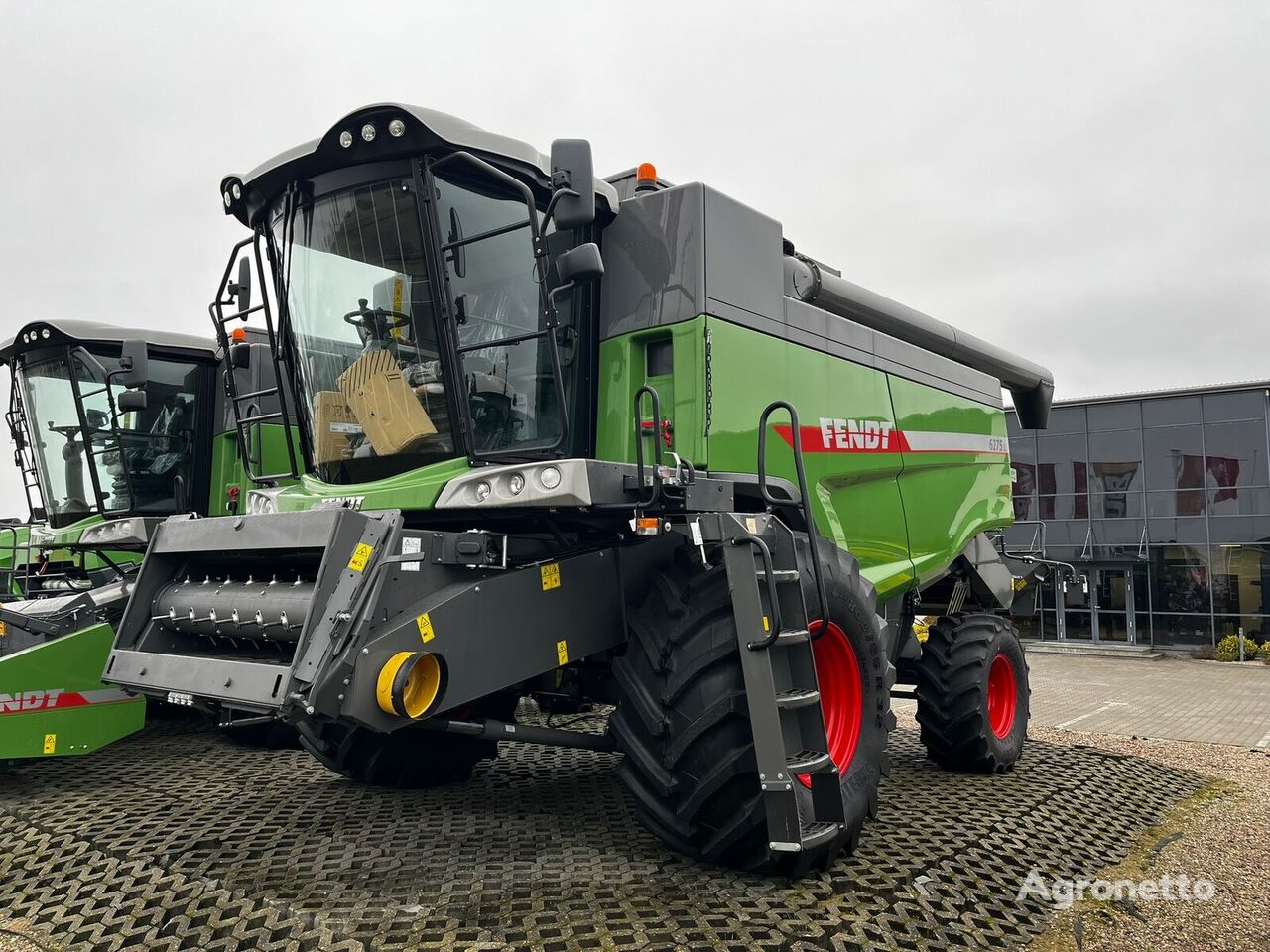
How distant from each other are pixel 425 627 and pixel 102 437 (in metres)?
6.27

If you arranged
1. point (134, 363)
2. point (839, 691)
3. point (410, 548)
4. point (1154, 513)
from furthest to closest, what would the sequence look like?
1. point (1154, 513)
2. point (134, 363)
3. point (839, 691)
4. point (410, 548)

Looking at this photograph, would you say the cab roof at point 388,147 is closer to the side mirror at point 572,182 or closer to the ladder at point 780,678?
the side mirror at point 572,182

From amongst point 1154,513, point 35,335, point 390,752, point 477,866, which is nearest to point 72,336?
point 35,335

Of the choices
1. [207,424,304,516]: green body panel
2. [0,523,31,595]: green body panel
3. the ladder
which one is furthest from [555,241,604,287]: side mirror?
[0,523,31,595]: green body panel

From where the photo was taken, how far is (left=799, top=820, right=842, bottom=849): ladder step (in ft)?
11.6

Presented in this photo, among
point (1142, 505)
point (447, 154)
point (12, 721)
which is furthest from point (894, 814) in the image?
point (1142, 505)

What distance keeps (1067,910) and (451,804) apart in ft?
9.66

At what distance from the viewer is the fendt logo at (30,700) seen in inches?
202

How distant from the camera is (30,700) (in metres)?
5.20

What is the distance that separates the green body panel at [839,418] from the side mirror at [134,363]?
4236 mm

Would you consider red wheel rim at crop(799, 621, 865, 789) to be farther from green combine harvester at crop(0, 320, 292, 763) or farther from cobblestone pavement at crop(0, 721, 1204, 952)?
green combine harvester at crop(0, 320, 292, 763)

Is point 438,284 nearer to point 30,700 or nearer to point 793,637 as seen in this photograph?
point 793,637

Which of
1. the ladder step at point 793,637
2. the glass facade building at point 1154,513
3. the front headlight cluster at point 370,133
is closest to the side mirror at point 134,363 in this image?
the front headlight cluster at point 370,133

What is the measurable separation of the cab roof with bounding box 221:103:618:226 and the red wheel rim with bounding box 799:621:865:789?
2342 mm
